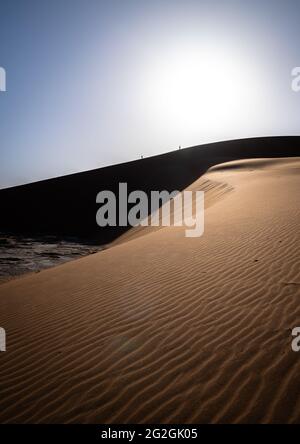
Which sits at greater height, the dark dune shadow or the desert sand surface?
the dark dune shadow

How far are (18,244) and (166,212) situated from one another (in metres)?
8.72

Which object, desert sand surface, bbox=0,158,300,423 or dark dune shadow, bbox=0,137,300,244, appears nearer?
desert sand surface, bbox=0,158,300,423

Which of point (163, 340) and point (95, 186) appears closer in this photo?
point (163, 340)

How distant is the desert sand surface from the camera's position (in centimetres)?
277

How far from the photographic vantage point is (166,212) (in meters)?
17.3

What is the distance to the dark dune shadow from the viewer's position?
1995cm

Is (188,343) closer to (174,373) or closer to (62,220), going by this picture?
(174,373)

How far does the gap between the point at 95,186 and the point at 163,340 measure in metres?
24.2

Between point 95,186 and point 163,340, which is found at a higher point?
point 95,186

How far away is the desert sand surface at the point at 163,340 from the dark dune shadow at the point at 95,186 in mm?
10222

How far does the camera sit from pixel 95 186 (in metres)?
26.8

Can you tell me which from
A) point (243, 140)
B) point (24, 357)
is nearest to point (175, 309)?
point (24, 357)

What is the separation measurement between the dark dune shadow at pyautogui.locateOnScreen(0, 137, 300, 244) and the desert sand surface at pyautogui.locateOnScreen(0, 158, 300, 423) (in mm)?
10222
